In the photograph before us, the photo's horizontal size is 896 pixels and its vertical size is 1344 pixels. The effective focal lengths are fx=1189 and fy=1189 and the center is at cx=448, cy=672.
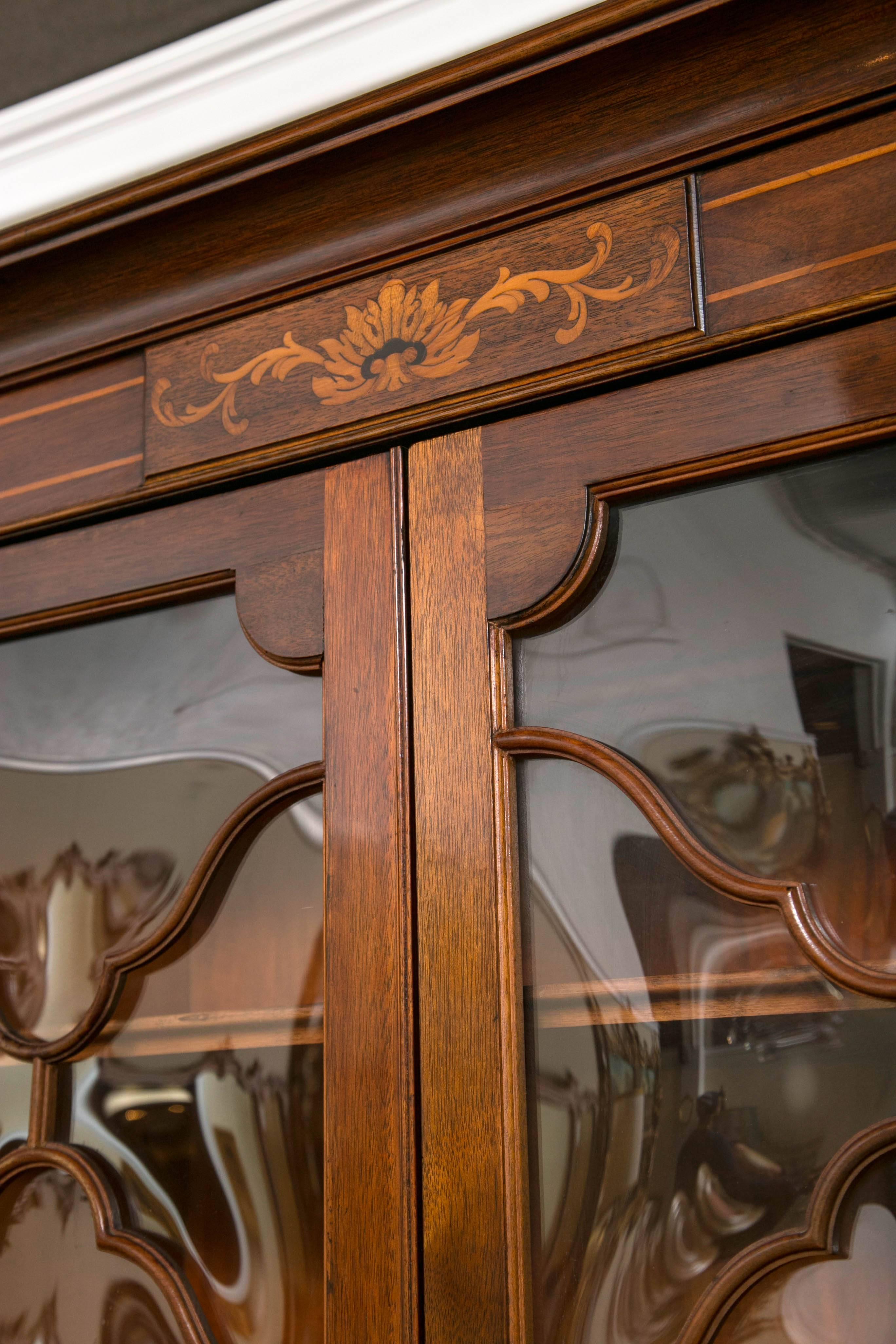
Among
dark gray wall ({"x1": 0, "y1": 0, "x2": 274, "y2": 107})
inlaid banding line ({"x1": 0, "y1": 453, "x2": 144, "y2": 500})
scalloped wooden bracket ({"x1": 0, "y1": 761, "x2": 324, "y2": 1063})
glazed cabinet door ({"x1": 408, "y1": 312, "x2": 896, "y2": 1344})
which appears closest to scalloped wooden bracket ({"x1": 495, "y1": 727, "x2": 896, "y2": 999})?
glazed cabinet door ({"x1": 408, "y1": 312, "x2": 896, "y2": 1344})

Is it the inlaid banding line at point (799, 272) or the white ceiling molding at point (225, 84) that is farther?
the white ceiling molding at point (225, 84)

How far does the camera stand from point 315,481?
30.0 inches

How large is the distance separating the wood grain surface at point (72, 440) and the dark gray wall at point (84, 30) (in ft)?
0.75

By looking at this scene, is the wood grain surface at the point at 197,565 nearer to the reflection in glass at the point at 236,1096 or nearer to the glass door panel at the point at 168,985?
the glass door panel at the point at 168,985

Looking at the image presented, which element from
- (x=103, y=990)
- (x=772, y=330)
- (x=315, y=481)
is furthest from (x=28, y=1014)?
(x=772, y=330)

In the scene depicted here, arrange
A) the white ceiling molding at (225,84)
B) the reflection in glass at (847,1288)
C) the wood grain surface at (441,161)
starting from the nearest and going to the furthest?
the reflection in glass at (847,1288), the wood grain surface at (441,161), the white ceiling molding at (225,84)

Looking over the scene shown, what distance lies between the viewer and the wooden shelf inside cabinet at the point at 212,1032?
2.30 ft

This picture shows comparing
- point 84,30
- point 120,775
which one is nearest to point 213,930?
point 120,775

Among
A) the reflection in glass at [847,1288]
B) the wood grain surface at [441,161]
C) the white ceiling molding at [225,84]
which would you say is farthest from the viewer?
the white ceiling molding at [225,84]

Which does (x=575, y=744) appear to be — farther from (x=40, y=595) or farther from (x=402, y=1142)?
(x=40, y=595)

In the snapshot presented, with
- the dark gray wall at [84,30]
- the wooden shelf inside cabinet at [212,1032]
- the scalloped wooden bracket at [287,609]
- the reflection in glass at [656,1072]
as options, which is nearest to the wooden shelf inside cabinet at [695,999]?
the reflection in glass at [656,1072]

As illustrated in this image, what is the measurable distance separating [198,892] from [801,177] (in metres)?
0.54

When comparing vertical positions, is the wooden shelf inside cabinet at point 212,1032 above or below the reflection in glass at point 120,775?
below

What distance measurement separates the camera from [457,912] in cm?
65
